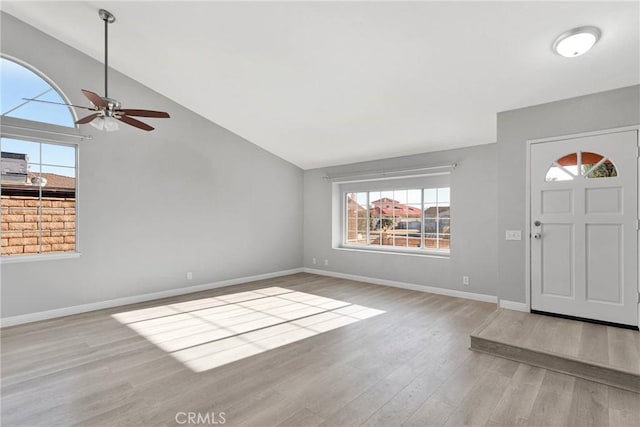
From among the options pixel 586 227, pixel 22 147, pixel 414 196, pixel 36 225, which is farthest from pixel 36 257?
pixel 586 227

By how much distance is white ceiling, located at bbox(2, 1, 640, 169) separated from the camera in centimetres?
262

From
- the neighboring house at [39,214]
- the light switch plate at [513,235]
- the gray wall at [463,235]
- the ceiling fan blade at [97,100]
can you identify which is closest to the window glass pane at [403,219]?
the gray wall at [463,235]

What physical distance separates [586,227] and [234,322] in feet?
13.3

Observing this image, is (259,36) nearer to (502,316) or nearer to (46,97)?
(46,97)

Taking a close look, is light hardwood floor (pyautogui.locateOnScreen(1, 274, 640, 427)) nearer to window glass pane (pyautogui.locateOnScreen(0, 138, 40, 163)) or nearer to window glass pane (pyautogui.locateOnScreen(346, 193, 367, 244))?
window glass pane (pyautogui.locateOnScreen(0, 138, 40, 163))

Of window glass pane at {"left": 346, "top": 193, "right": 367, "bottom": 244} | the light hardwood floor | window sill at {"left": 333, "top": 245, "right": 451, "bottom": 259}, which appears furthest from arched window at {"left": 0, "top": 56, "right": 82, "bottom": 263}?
window glass pane at {"left": 346, "top": 193, "right": 367, "bottom": 244}

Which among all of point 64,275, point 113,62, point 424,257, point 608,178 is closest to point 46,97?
point 113,62

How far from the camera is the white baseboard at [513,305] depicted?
12.0 feet

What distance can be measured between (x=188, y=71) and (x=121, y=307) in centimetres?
338

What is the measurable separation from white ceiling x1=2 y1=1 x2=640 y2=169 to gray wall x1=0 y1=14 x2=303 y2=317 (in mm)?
350

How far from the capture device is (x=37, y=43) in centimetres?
383

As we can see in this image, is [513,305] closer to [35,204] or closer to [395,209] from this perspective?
[395,209]

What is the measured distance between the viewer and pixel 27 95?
3814 mm

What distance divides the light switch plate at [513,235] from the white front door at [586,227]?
0.48 feet
